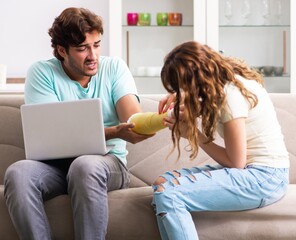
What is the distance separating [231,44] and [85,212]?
2.78m

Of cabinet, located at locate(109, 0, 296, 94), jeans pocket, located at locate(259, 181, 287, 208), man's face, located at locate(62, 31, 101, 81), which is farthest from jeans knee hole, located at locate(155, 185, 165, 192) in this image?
cabinet, located at locate(109, 0, 296, 94)

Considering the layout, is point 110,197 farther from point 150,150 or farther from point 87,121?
point 150,150

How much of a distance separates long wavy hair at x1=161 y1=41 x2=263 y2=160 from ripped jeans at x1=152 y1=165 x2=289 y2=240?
0.11 metres

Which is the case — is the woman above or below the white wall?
below

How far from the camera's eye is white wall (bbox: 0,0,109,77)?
5043 millimetres

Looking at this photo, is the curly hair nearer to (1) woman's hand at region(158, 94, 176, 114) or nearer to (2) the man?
(2) the man

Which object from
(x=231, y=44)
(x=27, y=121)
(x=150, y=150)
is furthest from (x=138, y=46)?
(x=27, y=121)

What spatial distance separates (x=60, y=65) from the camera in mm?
2750

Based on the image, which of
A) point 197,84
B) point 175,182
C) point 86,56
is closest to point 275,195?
point 175,182

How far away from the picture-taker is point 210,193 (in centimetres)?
227

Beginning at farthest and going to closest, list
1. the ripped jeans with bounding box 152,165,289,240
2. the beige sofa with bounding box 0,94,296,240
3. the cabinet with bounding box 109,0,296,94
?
the cabinet with bounding box 109,0,296,94 → the beige sofa with bounding box 0,94,296,240 → the ripped jeans with bounding box 152,165,289,240

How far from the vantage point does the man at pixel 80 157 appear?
2.31 metres

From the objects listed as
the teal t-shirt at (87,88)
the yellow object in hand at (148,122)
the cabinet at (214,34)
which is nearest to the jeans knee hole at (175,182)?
the yellow object in hand at (148,122)

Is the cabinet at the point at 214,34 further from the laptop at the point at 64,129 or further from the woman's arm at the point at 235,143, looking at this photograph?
the woman's arm at the point at 235,143
